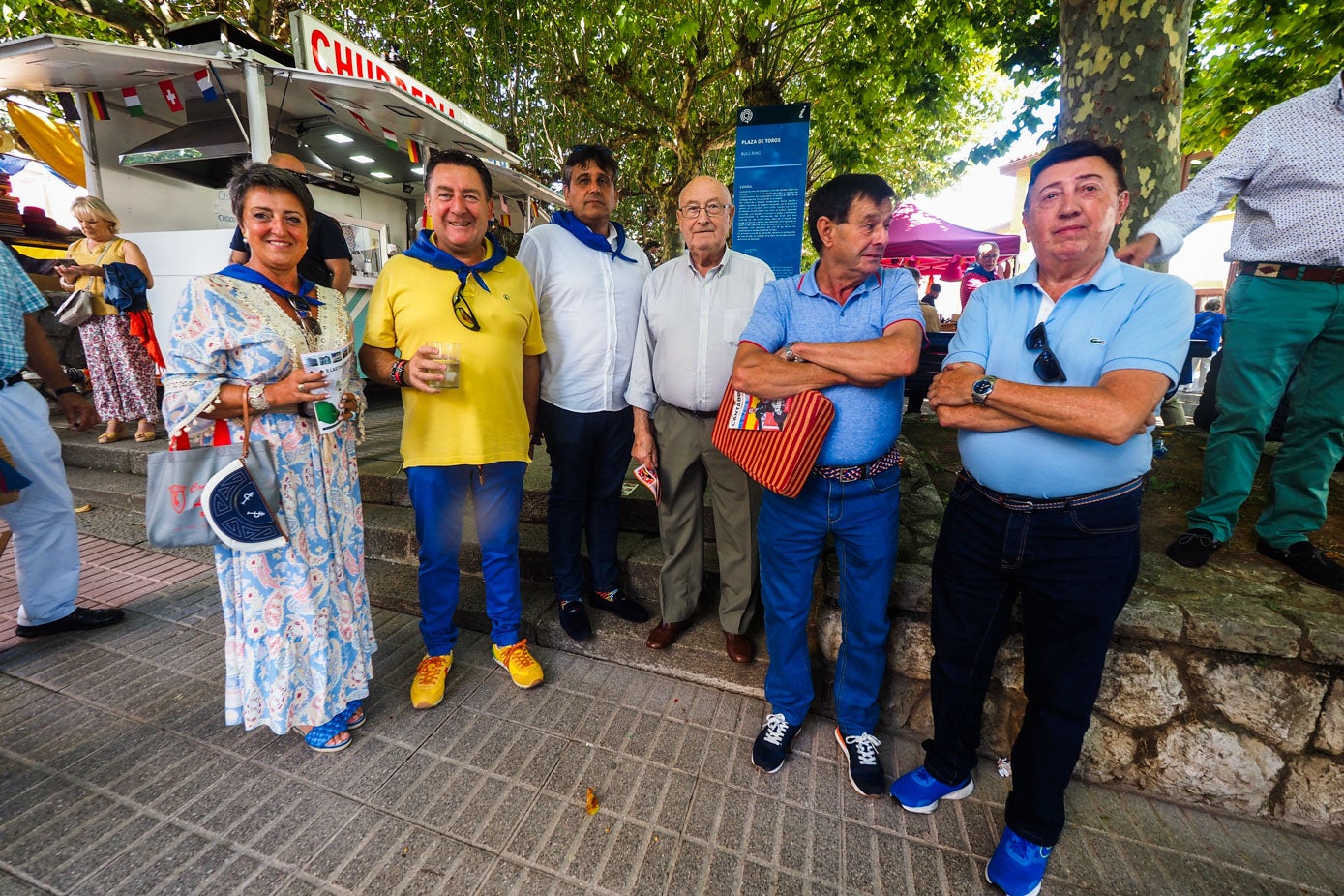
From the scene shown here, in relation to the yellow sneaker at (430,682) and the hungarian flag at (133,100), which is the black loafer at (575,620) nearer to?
the yellow sneaker at (430,682)

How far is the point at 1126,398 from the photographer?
1.47m

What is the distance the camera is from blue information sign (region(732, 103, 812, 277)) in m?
4.75

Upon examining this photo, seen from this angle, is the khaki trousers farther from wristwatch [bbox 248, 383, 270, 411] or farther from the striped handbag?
wristwatch [bbox 248, 383, 270, 411]

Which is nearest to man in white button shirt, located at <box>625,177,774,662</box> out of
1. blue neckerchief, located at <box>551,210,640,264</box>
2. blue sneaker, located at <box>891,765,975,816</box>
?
blue neckerchief, located at <box>551,210,640,264</box>

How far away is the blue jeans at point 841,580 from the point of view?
6.76 feet

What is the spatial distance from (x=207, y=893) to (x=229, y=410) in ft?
4.88

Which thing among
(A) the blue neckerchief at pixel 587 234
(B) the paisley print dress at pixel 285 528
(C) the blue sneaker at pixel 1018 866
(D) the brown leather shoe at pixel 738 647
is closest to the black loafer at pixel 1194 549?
(C) the blue sneaker at pixel 1018 866

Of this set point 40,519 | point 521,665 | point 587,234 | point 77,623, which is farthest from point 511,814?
point 40,519

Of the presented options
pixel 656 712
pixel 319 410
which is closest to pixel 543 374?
pixel 319 410

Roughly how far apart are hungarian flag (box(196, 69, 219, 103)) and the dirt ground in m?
7.07

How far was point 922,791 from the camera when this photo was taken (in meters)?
2.06

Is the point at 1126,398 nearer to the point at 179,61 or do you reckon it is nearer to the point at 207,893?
the point at 207,893

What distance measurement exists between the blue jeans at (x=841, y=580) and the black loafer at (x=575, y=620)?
104 cm

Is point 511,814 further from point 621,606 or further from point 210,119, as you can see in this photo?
point 210,119
